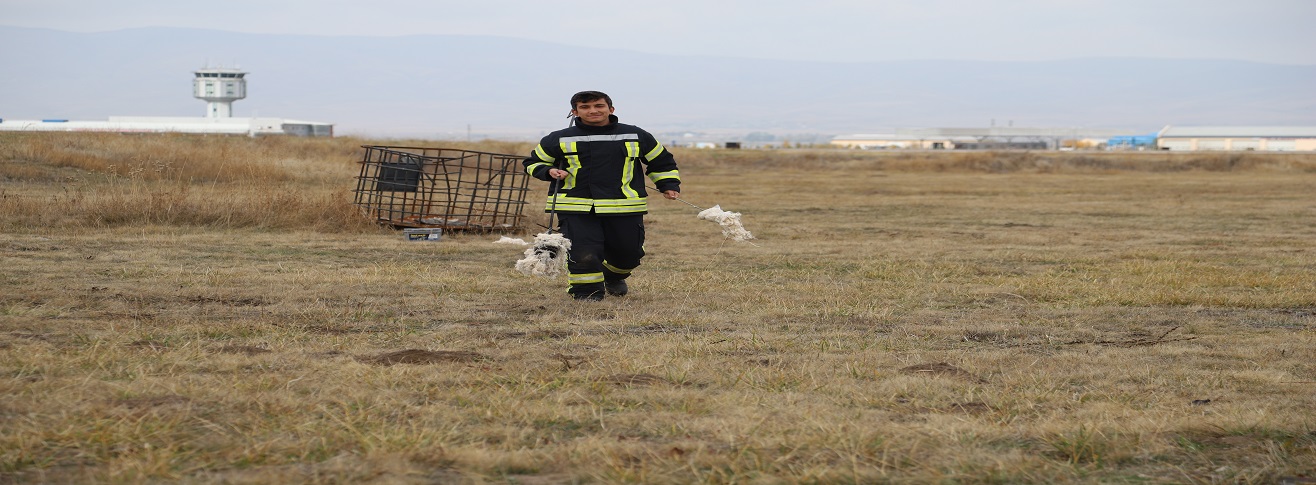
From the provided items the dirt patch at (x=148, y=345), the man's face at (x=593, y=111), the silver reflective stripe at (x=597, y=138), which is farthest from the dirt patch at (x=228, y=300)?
the man's face at (x=593, y=111)

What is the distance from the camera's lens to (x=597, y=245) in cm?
865

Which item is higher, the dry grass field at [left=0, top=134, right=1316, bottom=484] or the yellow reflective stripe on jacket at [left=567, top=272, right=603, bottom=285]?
the yellow reflective stripe on jacket at [left=567, top=272, right=603, bottom=285]

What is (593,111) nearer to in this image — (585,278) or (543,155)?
(543,155)

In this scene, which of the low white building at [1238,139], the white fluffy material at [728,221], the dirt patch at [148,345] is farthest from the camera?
the low white building at [1238,139]

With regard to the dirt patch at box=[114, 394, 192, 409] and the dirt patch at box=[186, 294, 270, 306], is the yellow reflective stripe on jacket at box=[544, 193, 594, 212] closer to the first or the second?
the dirt patch at box=[186, 294, 270, 306]

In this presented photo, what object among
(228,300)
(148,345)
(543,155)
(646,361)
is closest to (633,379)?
(646,361)

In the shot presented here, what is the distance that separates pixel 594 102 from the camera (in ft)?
28.2

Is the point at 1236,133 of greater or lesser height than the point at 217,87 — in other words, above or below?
A: below

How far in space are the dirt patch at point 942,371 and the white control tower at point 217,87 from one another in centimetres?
15394

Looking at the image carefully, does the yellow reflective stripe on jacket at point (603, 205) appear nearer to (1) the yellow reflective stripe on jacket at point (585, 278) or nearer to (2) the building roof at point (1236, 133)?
(1) the yellow reflective stripe on jacket at point (585, 278)

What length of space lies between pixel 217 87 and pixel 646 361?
154592mm

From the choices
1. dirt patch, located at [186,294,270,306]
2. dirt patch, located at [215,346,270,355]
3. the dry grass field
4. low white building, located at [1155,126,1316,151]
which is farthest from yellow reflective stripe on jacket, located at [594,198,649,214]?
low white building, located at [1155,126,1316,151]

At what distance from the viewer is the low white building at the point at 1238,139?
436 feet

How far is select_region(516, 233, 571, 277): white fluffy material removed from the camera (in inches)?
346
